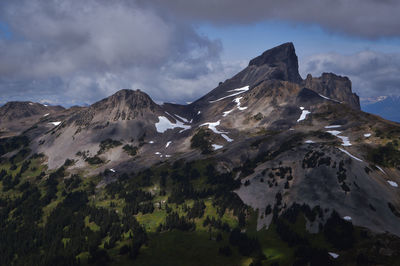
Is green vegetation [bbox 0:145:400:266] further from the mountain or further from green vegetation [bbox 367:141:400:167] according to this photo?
green vegetation [bbox 367:141:400:167]

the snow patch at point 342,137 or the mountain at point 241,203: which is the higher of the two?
the snow patch at point 342,137

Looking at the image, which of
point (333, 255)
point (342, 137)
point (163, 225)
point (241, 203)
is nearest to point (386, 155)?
point (342, 137)

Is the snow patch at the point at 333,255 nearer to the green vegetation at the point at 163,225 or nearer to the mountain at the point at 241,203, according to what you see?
the mountain at the point at 241,203

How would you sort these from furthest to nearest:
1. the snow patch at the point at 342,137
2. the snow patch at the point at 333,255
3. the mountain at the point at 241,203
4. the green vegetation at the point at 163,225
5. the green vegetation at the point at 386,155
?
the snow patch at the point at 342,137
the green vegetation at the point at 386,155
the mountain at the point at 241,203
the green vegetation at the point at 163,225
the snow patch at the point at 333,255

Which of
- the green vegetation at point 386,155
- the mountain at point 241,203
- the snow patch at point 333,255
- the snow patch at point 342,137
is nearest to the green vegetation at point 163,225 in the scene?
the mountain at point 241,203

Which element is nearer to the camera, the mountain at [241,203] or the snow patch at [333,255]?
the snow patch at [333,255]

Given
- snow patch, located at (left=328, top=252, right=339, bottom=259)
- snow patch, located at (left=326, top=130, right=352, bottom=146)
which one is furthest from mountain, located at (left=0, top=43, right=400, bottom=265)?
snow patch, located at (left=326, top=130, right=352, bottom=146)

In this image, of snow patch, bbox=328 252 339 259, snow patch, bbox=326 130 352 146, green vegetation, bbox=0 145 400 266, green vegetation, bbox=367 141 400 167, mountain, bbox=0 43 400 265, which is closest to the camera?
snow patch, bbox=328 252 339 259

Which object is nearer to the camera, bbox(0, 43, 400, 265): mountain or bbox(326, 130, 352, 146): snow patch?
bbox(0, 43, 400, 265): mountain

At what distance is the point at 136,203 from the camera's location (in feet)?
477

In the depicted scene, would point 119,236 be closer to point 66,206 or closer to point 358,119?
point 66,206

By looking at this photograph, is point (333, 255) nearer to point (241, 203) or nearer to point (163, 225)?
point (241, 203)

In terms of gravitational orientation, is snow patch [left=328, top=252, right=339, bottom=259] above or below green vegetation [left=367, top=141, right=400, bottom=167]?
below

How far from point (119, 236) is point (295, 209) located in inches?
2663
